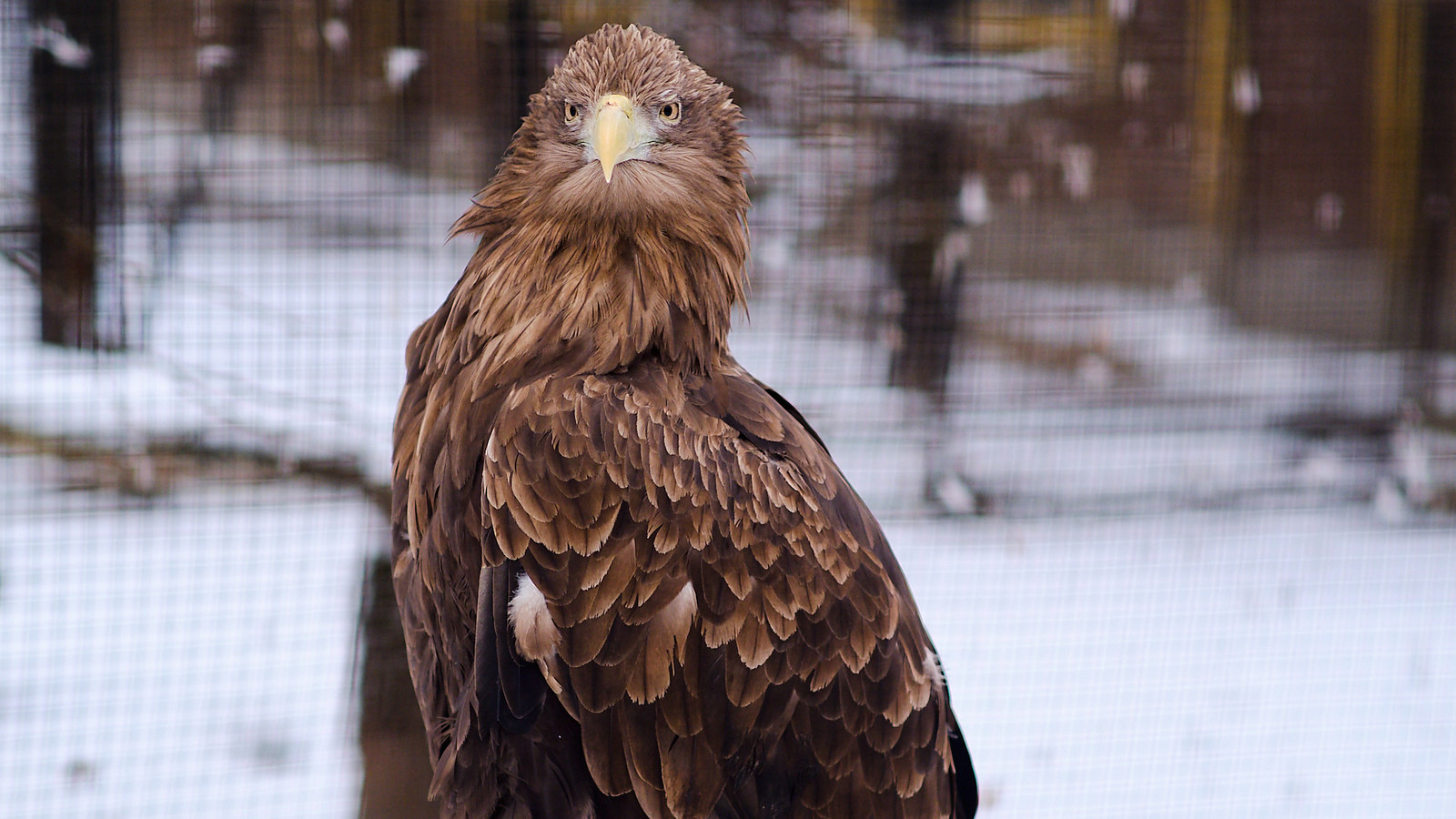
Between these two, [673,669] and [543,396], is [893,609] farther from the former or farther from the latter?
[543,396]

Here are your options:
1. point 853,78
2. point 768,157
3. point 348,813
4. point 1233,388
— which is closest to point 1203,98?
point 1233,388

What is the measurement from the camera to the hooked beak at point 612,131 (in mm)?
1155

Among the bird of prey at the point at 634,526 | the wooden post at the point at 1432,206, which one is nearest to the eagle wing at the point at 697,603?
the bird of prey at the point at 634,526

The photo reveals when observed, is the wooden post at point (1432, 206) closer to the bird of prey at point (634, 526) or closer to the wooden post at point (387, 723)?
the bird of prey at point (634, 526)

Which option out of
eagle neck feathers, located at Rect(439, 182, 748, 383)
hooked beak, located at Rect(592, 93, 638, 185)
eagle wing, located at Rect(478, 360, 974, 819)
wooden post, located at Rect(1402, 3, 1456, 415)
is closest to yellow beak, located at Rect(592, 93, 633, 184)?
hooked beak, located at Rect(592, 93, 638, 185)

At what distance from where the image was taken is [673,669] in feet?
3.78

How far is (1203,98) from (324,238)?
6.49 feet

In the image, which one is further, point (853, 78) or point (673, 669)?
point (853, 78)

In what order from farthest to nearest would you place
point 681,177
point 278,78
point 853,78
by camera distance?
point 853,78, point 278,78, point 681,177

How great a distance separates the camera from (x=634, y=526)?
111cm

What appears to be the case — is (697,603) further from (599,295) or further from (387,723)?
(387,723)

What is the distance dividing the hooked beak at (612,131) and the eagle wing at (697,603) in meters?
0.26

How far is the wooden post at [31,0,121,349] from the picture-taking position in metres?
1.82

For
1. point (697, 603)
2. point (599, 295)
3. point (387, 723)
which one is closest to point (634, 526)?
point (697, 603)
